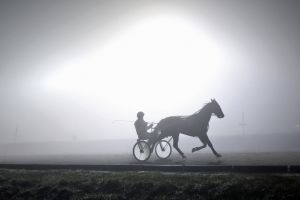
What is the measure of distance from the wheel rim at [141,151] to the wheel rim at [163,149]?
103 cm

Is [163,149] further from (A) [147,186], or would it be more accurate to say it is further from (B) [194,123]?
(A) [147,186]

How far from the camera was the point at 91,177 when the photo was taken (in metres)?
11.2

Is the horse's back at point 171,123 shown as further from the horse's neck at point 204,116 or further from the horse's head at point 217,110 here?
the horse's head at point 217,110

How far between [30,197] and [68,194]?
1537 millimetres

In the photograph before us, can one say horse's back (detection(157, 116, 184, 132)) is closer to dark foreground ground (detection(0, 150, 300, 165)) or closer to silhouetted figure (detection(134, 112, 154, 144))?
silhouetted figure (detection(134, 112, 154, 144))

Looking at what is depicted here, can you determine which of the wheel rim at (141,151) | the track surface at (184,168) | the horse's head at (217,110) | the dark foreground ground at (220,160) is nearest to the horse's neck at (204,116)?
the horse's head at (217,110)

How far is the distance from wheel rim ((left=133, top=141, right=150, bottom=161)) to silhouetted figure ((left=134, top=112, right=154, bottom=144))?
33cm

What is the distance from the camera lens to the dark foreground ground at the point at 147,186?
796cm

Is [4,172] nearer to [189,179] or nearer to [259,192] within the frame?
[189,179]

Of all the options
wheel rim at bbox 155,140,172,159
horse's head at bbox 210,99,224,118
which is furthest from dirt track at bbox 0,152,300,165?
horse's head at bbox 210,99,224,118

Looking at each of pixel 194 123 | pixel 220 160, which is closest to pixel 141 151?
pixel 194 123

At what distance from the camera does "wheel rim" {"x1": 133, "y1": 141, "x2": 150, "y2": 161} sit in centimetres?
1662

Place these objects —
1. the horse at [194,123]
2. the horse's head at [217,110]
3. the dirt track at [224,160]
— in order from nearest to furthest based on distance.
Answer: the dirt track at [224,160] < the horse at [194,123] < the horse's head at [217,110]

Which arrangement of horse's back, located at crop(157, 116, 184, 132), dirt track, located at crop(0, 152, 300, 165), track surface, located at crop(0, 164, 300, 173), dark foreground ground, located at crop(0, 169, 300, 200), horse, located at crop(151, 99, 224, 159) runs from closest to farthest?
dark foreground ground, located at crop(0, 169, 300, 200) < track surface, located at crop(0, 164, 300, 173) < dirt track, located at crop(0, 152, 300, 165) < horse, located at crop(151, 99, 224, 159) < horse's back, located at crop(157, 116, 184, 132)
